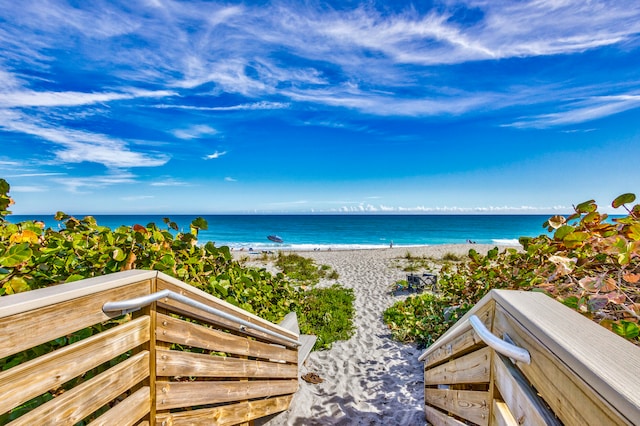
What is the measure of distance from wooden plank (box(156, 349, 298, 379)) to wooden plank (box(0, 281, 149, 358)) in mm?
481

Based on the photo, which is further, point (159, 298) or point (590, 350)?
point (159, 298)

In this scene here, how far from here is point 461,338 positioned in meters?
1.92

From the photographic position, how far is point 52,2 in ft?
20.6

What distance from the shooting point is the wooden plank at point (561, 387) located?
67 centimetres

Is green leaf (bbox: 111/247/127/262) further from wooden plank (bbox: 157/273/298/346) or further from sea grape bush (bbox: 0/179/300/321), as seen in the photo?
wooden plank (bbox: 157/273/298/346)

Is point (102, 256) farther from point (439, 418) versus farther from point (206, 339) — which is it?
point (439, 418)

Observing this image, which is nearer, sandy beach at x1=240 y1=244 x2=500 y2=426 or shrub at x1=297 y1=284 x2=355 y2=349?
sandy beach at x1=240 y1=244 x2=500 y2=426

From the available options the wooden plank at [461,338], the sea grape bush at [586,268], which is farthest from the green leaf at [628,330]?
the wooden plank at [461,338]

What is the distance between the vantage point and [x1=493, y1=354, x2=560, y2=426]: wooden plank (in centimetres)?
96

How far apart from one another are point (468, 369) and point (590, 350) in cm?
112

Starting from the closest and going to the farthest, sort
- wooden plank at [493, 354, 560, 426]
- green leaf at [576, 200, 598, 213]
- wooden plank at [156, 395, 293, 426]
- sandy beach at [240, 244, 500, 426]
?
wooden plank at [493, 354, 560, 426] < wooden plank at [156, 395, 293, 426] < green leaf at [576, 200, 598, 213] < sandy beach at [240, 244, 500, 426]

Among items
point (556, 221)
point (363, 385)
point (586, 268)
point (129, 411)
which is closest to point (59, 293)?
point (129, 411)

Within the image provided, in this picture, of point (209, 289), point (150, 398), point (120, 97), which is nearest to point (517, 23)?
point (209, 289)

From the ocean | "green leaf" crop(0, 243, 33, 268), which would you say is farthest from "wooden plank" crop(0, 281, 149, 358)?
the ocean
